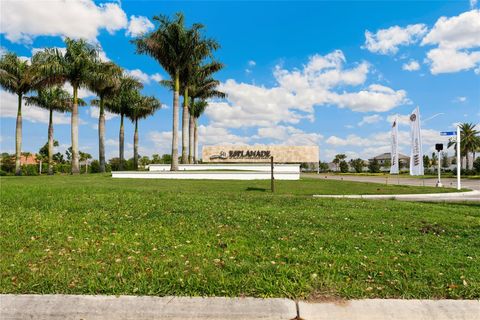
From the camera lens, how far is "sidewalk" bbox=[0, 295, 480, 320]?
3375 millimetres

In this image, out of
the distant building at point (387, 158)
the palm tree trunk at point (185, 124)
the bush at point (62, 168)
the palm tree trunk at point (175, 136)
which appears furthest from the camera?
the distant building at point (387, 158)

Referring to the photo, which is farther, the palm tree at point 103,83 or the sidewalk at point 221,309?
the palm tree at point 103,83

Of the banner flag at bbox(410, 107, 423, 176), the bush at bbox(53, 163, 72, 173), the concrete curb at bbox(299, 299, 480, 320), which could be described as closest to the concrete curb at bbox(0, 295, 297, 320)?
the concrete curb at bbox(299, 299, 480, 320)

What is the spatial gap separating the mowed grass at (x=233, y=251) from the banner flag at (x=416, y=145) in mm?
20513

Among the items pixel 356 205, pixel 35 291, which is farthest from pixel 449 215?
pixel 35 291

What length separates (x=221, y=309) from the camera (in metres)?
3.44

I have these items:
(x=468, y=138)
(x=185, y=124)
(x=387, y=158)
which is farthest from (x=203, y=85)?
(x=387, y=158)

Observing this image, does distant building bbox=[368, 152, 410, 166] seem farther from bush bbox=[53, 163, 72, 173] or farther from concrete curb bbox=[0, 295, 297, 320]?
concrete curb bbox=[0, 295, 297, 320]

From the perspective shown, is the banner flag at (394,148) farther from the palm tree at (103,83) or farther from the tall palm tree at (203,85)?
the palm tree at (103,83)

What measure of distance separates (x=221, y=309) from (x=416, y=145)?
93.6 feet

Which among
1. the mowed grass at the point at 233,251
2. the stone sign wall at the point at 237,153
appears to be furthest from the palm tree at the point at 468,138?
the mowed grass at the point at 233,251

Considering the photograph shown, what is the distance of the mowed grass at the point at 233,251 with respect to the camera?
3834mm

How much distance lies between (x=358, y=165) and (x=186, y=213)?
283 feet

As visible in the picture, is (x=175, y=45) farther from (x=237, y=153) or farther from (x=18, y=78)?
(x=237, y=153)
